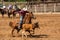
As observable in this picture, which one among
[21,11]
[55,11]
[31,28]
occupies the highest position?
[21,11]

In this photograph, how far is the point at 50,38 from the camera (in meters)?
12.3

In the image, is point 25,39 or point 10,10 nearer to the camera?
point 25,39

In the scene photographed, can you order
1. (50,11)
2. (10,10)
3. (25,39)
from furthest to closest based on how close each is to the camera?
(50,11), (10,10), (25,39)

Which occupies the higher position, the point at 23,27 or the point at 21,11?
the point at 21,11

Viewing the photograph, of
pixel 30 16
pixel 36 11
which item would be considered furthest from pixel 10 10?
pixel 30 16

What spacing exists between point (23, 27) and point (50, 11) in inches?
940

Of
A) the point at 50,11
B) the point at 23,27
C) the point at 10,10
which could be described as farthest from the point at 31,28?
the point at 50,11

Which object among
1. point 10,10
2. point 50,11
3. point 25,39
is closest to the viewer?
point 25,39

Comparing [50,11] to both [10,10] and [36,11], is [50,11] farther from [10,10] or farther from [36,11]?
[10,10]

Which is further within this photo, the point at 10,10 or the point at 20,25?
the point at 10,10

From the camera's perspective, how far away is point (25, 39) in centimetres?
1205

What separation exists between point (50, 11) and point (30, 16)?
76.9 ft

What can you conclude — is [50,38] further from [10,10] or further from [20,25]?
[10,10]

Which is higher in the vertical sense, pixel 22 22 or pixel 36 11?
pixel 22 22
